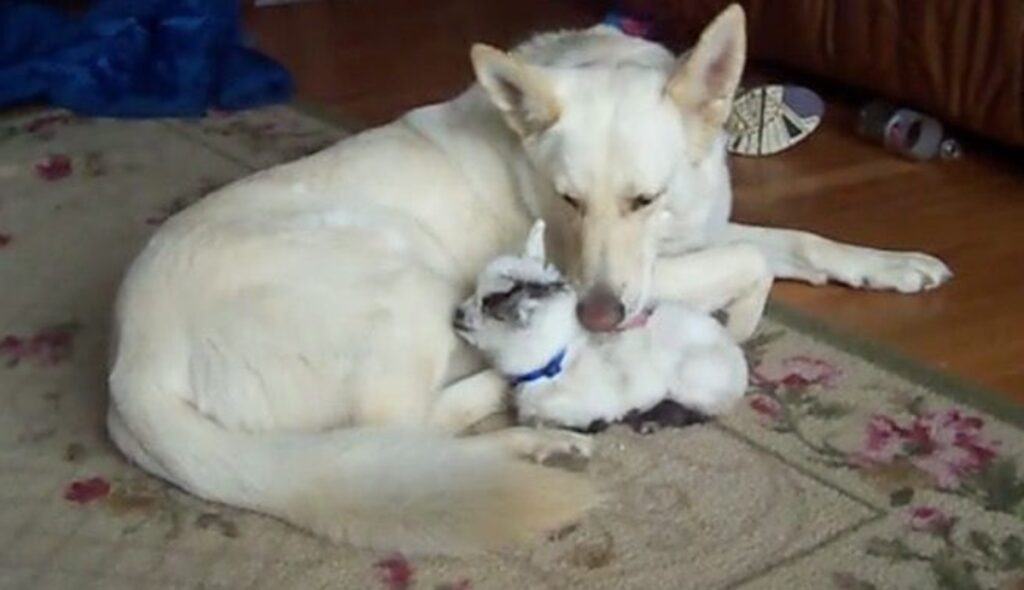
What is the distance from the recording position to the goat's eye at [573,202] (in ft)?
6.84

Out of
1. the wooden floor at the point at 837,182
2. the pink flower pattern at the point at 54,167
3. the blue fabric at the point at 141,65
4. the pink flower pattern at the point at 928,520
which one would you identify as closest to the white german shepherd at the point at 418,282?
the wooden floor at the point at 837,182

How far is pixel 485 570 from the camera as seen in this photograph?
71.8 inches

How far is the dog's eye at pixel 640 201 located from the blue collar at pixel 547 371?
0.67ft

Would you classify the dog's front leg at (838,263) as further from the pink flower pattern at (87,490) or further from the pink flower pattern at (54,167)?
the pink flower pattern at (54,167)

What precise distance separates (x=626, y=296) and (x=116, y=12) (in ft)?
6.52

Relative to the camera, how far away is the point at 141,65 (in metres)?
3.61

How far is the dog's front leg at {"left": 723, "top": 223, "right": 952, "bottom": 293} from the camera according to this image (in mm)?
2473

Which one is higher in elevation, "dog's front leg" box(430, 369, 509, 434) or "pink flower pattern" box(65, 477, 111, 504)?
"dog's front leg" box(430, 369, 509, 434)

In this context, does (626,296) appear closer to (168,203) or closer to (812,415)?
(812,415)

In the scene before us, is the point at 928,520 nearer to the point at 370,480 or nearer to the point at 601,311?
the point at 601,311

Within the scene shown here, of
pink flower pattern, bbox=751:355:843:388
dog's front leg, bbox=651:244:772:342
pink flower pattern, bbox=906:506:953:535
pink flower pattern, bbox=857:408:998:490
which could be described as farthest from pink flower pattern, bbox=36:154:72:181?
pink flower pattern, bbox=906:506:953:535

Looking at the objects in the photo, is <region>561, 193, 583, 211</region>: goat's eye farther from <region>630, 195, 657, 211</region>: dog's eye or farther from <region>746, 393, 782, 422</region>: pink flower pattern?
<region>746, 393, 782, 422</region>: pink flower pattern

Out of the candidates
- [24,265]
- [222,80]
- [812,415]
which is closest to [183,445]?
[812,415]

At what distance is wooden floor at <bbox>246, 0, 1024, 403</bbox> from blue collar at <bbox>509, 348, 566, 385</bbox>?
54 centimetres
